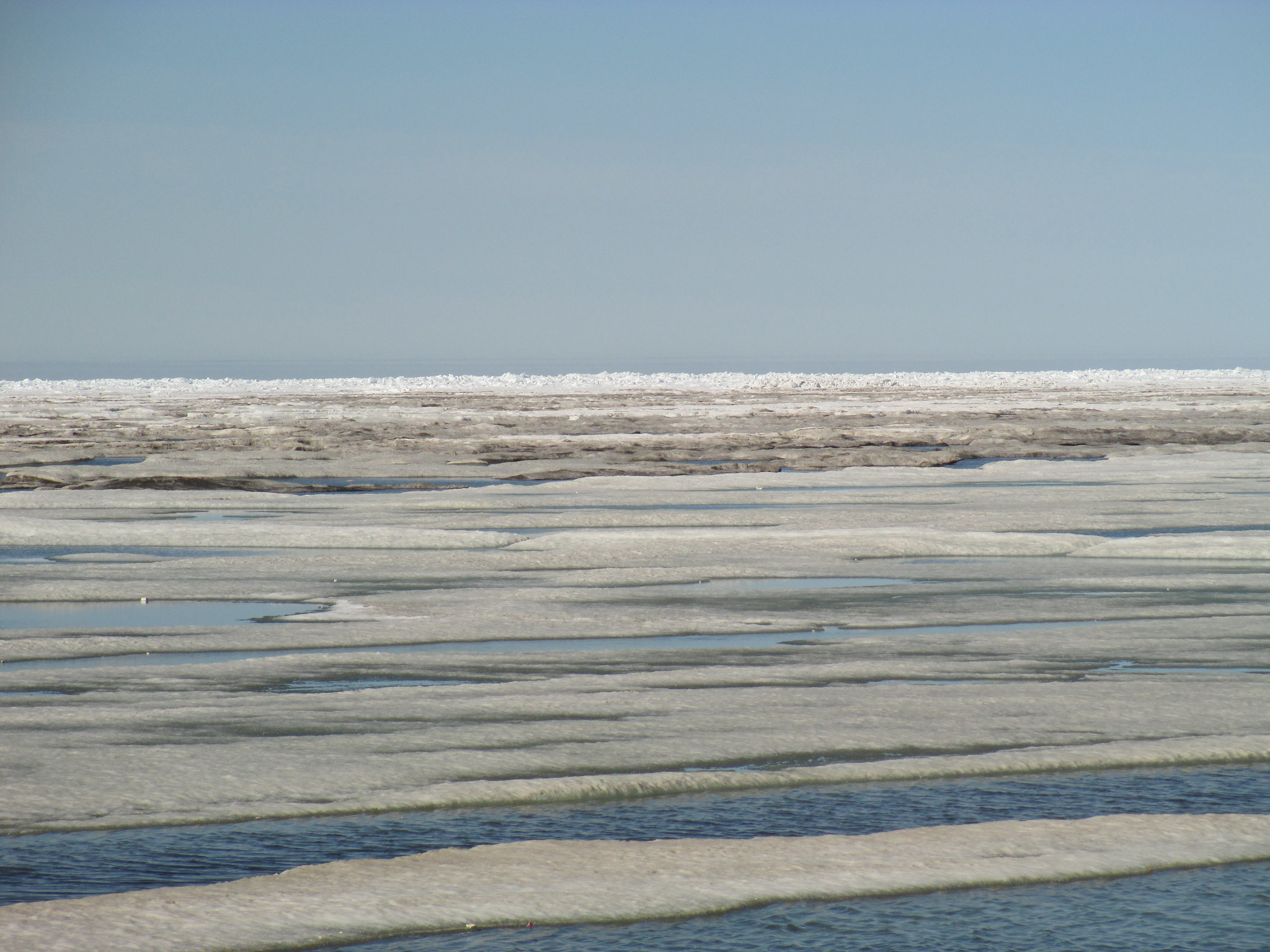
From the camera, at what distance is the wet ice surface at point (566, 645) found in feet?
19.9

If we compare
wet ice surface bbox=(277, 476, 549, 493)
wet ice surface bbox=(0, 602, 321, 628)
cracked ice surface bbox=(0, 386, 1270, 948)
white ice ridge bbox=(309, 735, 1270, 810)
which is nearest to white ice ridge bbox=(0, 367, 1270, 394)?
wet ice surface bbox=(277, 476, 549, 493)

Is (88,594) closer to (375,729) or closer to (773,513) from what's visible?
(375,729)

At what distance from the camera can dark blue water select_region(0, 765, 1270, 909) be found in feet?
11.3

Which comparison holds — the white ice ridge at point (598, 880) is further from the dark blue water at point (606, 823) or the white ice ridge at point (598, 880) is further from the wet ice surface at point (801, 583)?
the wet ice surface at point (801, 583)

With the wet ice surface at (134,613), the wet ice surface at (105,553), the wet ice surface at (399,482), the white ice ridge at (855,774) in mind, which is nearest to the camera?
the white ice ridge at (855,774)

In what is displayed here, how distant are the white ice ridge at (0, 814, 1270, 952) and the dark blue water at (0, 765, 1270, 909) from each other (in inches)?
4.5

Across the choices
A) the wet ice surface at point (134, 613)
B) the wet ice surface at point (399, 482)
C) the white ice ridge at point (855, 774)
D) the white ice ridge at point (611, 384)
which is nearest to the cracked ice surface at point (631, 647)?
the white ice ridge at point (855, 774)

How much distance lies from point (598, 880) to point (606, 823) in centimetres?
49

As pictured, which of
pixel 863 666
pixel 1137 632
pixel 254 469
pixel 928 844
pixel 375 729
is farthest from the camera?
pixel 254 469

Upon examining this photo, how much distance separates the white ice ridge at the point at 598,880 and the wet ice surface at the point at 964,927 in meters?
0.05

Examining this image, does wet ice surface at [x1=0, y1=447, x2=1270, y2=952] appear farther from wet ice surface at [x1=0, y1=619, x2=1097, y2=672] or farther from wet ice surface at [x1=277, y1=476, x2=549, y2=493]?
wet ice surface at [x1=277, y1=476, x2=549, y2=493]

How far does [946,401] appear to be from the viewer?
42.8 metres

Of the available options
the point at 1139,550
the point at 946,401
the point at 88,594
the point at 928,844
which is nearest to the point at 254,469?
the point at 88,594

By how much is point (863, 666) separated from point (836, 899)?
2.65 m
